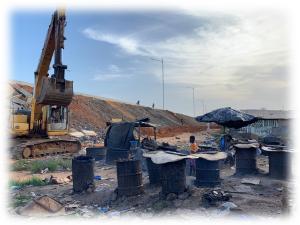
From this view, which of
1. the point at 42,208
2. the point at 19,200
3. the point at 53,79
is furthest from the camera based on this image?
the point at 53,79

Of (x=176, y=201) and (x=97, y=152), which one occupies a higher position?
(x=97, y=152)

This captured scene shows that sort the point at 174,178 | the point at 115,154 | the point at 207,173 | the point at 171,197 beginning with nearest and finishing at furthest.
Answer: the point at 171,197 → the point at 174,178 → the point at 207,173 → the point at 115,154

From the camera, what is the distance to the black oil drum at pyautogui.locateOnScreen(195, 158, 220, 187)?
879 centimetres

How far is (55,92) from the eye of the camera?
43.2ft

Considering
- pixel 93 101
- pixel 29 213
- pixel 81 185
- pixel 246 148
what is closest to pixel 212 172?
pixel 246 148

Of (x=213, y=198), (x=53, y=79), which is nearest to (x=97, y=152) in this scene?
(x=53, y=79)

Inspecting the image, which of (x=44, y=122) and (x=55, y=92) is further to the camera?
(x=44, y=122)

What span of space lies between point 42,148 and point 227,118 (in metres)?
9.23

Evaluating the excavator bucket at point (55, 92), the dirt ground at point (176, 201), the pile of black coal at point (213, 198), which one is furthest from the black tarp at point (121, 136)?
the pile of black coal at point (213, 198)

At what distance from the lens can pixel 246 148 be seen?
10500mm

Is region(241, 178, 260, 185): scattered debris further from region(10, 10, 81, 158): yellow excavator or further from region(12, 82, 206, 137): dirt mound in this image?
region(12, 82, 206, 137): dirt mound

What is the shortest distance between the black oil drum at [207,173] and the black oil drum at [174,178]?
123 centimetres

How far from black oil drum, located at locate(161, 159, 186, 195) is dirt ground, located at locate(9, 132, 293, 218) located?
0.20 m

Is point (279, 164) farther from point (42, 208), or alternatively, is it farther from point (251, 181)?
point (42, 208)
